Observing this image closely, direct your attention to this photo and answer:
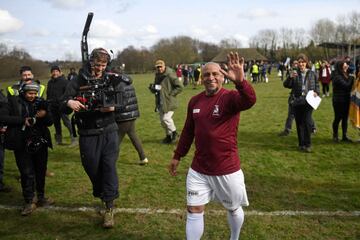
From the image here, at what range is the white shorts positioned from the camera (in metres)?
3.44

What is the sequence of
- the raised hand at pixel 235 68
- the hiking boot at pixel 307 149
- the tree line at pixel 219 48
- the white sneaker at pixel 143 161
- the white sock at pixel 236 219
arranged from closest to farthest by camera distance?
the raised hand at pixel 235 68, the white sock at pixel 236 219, the white sneaker at pixel 143 161, the hiking boot at pixel 307 149, the tree line at pixel 219 48

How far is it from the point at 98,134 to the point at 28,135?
1188 mm

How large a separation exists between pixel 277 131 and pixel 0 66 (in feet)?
114

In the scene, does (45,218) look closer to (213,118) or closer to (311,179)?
(213,118)

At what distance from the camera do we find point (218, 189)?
11.5 ft

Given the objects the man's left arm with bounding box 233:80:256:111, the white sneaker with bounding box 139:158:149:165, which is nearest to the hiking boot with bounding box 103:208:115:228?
the man's left arm with bounding box 233:80:256:111

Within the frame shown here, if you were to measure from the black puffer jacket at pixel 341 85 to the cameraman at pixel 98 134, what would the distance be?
5625mm

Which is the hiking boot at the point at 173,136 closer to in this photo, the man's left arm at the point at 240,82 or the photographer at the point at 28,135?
the photographer at the point at 28,135

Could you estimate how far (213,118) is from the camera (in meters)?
3.39

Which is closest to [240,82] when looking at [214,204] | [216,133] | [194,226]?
[216,133]

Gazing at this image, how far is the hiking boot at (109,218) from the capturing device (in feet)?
14.7

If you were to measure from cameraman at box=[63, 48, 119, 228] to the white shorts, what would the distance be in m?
1.41

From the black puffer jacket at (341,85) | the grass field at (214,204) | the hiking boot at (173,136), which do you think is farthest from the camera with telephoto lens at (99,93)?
the black puffer jacket at (341,85)

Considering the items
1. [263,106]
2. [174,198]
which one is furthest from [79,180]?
[263,106]
